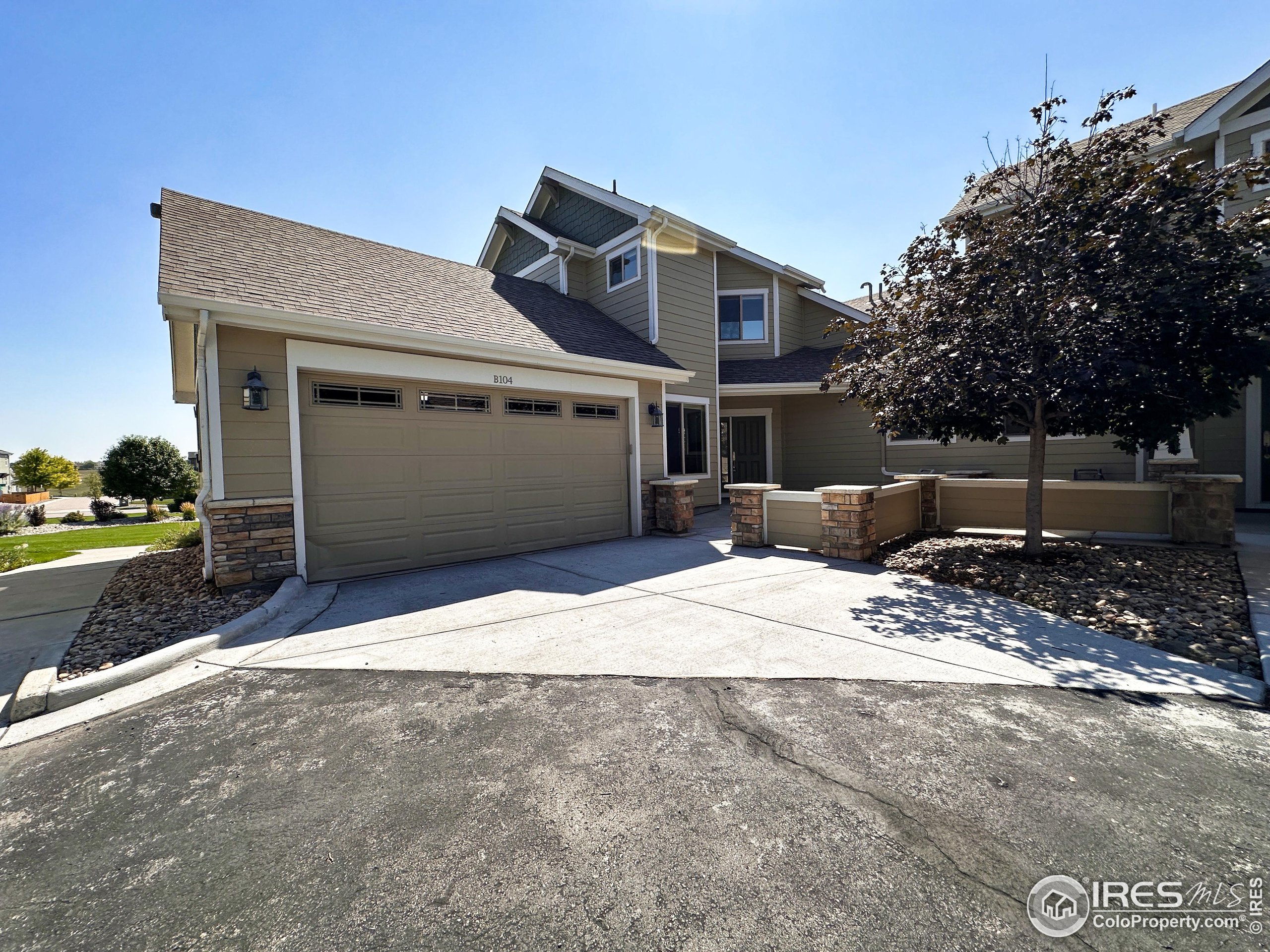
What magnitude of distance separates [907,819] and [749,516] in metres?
6.09

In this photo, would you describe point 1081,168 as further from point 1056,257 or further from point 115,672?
point 115,672

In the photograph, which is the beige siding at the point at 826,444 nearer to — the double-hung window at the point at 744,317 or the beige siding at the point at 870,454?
the beige siding at the point at 870,454

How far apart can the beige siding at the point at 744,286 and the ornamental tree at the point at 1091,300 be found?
23.6 feet

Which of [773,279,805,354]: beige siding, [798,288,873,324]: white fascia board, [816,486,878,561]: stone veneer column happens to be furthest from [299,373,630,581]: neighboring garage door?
[798,288,873,324]: white fascia board

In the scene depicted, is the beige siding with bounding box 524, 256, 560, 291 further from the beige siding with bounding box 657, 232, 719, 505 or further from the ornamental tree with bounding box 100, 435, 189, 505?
the ornamental tree with bounding box 100, 435, 189, 505

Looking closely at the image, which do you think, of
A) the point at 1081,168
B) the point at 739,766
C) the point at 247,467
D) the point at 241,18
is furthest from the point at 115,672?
the point at 1081,168

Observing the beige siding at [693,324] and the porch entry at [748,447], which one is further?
the porch entry at [748,447]

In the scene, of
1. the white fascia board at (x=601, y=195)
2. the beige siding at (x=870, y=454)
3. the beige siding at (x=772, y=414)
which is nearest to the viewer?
the beige siding at (x=870, y=454)

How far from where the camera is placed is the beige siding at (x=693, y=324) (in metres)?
11.8

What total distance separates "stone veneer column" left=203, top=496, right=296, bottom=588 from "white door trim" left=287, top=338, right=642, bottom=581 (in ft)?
0.34

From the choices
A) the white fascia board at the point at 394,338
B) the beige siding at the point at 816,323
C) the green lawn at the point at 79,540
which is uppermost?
the beige siding at the point at 816,323

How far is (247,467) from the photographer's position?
584 cm

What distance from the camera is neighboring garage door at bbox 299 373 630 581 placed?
21.1ft

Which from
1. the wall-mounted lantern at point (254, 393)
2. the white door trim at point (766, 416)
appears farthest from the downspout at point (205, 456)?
the white door trim at point (766, 416)
